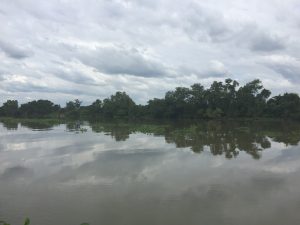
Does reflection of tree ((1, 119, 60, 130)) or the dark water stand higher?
reflection of tree ((1, 119, 60, 130))

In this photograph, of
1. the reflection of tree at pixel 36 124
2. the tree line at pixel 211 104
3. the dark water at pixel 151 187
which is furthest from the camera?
the tree line at pixel 211 104

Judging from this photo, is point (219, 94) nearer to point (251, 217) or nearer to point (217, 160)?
point (217, 160)

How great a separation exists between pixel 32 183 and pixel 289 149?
17.6 meters

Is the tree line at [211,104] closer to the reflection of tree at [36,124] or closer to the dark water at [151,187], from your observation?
the reflection of tree at [36,124]

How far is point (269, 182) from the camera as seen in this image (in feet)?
45.6

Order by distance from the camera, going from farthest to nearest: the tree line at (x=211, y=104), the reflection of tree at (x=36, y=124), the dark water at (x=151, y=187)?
the tree line at (x=211, y=104), the reflection of tree at (x=36, y=124), the dark water at (x=151, y=187)

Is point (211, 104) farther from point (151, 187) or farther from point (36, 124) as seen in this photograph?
point (151, 187)

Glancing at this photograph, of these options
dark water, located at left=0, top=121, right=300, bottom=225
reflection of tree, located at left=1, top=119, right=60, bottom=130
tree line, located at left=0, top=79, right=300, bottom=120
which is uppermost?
tree line, located at left=0, top=79, right=300, bottom=120

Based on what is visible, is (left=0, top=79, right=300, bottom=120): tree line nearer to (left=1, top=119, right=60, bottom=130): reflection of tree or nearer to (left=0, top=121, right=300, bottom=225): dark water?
(left=1, top=119, right=60, bottom=130): reflection of tree

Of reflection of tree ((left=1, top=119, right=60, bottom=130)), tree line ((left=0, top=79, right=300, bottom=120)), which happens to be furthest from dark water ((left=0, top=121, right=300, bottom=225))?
tree line ((left=0, top=79, right=300, bottom=120))

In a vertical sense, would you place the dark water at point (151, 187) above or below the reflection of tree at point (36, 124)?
below

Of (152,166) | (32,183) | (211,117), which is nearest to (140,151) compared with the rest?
(152,166)

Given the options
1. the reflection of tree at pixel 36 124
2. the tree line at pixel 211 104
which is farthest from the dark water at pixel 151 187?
the tree line at pixel 211 104

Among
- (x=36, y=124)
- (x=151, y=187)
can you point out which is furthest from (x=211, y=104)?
(x=151, y=187)
